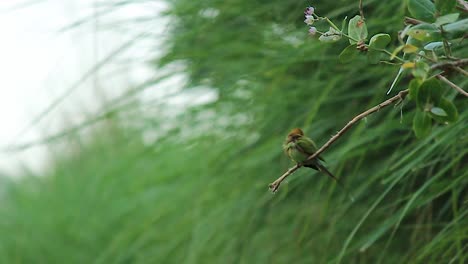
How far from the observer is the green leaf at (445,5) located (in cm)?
59

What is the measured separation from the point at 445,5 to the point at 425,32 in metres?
0.03

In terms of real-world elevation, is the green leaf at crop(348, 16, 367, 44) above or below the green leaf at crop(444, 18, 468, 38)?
above

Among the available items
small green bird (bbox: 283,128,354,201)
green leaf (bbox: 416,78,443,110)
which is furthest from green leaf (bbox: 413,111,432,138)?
small green bird (bbox: 283,128,354,201)

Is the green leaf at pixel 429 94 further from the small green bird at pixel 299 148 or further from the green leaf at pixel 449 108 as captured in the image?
the small green bird at pixel 299 148

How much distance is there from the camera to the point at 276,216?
1241 millimetres

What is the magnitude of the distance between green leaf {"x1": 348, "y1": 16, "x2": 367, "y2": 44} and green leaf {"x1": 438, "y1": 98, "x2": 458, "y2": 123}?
0.30 ft

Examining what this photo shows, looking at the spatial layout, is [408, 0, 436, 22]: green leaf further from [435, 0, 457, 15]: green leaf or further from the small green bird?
the small green bird

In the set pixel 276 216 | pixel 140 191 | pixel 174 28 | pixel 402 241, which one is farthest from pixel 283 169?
pixel 140 191

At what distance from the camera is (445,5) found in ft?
1.94

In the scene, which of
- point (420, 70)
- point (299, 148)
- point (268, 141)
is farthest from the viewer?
point (268, 141)

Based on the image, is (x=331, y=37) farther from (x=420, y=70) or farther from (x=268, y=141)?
(x=268, y=141)

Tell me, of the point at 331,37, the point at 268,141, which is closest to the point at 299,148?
the point at 331,37

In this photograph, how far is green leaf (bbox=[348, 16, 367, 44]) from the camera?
63 centimetres

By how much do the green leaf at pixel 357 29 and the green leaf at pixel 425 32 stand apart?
58mm
